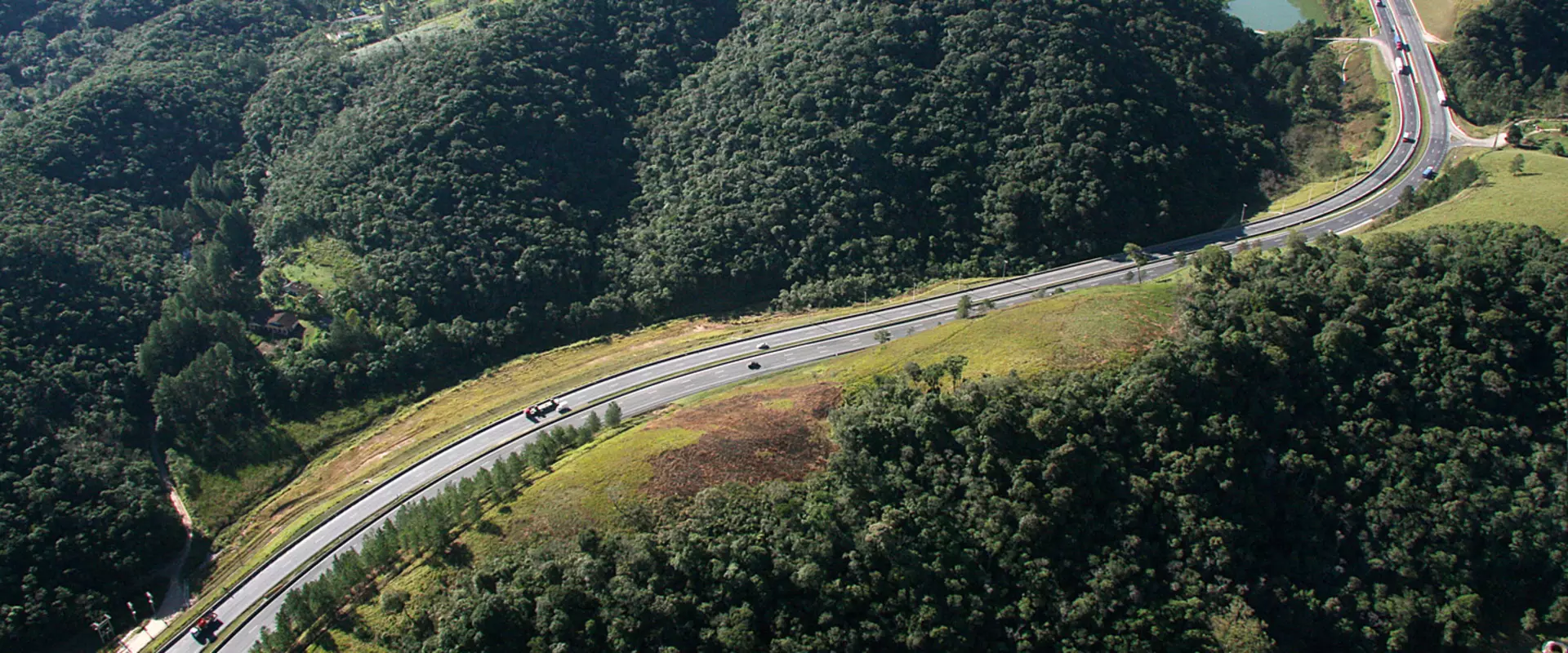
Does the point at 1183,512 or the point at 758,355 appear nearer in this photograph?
the point at 1183,512

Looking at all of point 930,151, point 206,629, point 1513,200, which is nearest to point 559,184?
point 930,151

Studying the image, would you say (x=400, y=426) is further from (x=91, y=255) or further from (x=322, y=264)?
(x=91, y=255)

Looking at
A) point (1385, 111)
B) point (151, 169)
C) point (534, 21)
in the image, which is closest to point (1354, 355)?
point (1385, 111)

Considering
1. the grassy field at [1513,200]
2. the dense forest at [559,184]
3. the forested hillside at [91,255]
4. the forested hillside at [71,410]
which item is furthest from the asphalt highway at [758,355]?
the forested hillside at [91,255]

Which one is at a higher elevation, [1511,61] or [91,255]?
[91,255]

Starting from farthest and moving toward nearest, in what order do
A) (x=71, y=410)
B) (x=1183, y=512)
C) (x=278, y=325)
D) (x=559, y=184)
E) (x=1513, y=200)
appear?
1. (x=559, y=184)
2. (x=278, y=325)
3. (x=1513, y=200)
4. (x=71, y=410)
5. (x=1183, y=512)

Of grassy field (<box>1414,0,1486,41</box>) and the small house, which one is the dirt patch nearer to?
the small house

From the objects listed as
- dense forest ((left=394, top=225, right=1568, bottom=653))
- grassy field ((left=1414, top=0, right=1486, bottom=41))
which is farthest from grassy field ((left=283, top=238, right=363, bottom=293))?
grassy field ((left=1414, top=0, right=1486, bottom=41))
